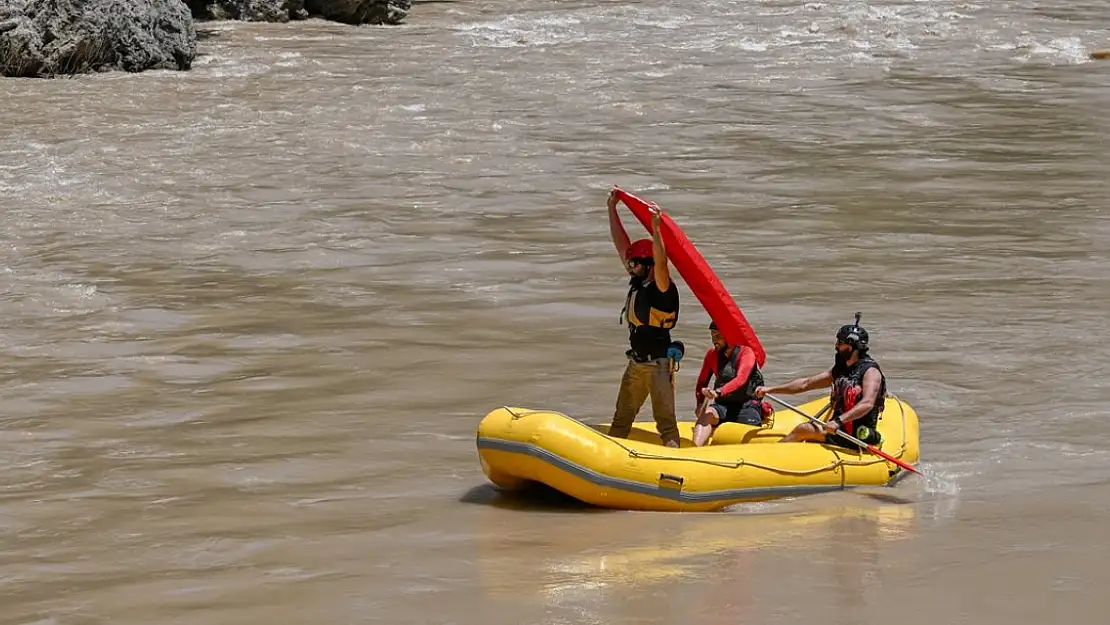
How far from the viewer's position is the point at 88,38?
20.6 metres

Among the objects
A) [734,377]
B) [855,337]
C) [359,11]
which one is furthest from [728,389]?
[359,11]

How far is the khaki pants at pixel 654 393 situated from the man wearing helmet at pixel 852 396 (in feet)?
1.66

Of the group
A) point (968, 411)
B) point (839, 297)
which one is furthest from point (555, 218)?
point (968, 411)

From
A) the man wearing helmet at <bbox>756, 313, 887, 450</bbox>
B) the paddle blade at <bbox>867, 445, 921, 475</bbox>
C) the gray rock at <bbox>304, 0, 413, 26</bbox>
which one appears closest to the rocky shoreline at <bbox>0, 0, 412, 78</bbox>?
the gray rock at <bbox>304, 0, 413, 26</bbox>

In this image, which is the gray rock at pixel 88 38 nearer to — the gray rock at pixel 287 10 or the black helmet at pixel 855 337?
the gray rock at pixel 287 10

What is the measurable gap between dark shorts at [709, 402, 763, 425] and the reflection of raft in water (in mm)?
421

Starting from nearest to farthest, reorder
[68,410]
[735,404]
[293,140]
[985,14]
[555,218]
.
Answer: [735,404] < [68,410] < [555,218] < [293,140] < [985,14]

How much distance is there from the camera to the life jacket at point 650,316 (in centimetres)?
776

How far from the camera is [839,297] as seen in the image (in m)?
11.8

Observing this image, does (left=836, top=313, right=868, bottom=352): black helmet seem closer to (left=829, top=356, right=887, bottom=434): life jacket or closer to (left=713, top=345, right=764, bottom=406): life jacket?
(left=829, top=356, right=887, bottom=434): life jacket

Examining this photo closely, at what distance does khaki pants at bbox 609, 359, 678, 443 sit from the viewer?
311 inches

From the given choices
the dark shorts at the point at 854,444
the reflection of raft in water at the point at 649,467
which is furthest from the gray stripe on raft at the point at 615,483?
the dark shorts at the point at 854,444

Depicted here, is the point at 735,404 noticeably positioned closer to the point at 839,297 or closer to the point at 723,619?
the point at 723,619

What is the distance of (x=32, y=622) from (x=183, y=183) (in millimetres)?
9931
